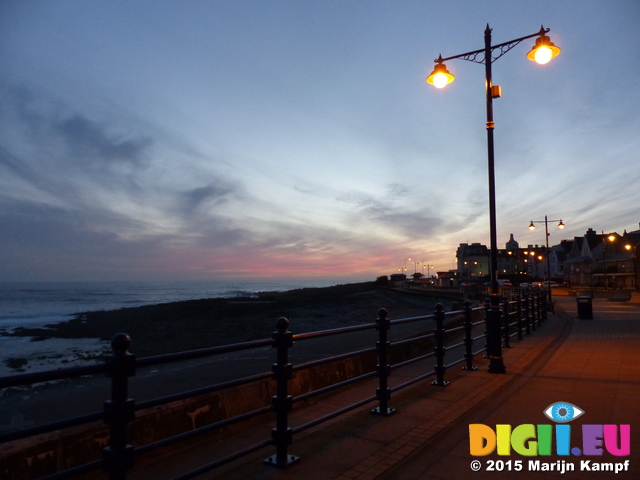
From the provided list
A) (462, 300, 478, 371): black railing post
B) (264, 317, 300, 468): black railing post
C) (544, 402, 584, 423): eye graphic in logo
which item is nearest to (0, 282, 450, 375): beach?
(462, 300, 478, 371): black railing post

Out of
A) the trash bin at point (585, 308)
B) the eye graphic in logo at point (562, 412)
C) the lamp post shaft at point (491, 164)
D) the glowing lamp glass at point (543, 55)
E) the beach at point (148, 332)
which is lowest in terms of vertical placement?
the beach at point (148, 332)

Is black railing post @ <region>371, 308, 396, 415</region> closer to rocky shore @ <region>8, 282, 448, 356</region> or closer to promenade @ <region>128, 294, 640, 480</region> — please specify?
promenade @ <region>128, 294, 640, 480</region>

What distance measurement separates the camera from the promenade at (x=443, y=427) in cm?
411

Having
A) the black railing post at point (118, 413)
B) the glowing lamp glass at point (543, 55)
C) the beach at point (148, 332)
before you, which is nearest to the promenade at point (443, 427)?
the black railing post at point (118, 413)

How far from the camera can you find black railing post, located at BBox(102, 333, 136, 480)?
110 inches

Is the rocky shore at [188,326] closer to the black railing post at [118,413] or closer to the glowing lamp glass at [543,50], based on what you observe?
the glowing lamp glass at [543,50]

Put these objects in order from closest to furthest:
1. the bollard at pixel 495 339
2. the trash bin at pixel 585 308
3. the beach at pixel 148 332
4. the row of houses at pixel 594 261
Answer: the bollard at pixel 495 339, the trash bin at pixel 585 308, the beach at pixel 148 332, the row of houses at pixel 594 261

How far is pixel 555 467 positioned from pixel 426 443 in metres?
1.19

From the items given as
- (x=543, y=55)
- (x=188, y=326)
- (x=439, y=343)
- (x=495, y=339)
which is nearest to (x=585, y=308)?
(x=495, y=339)

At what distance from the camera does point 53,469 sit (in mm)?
5945

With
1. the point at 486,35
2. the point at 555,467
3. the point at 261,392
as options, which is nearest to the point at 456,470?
the point at 555,467

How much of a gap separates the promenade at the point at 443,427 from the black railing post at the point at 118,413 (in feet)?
4.41

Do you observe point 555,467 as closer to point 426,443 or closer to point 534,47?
point 426,443

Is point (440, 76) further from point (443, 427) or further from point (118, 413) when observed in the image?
point (118, 413)
